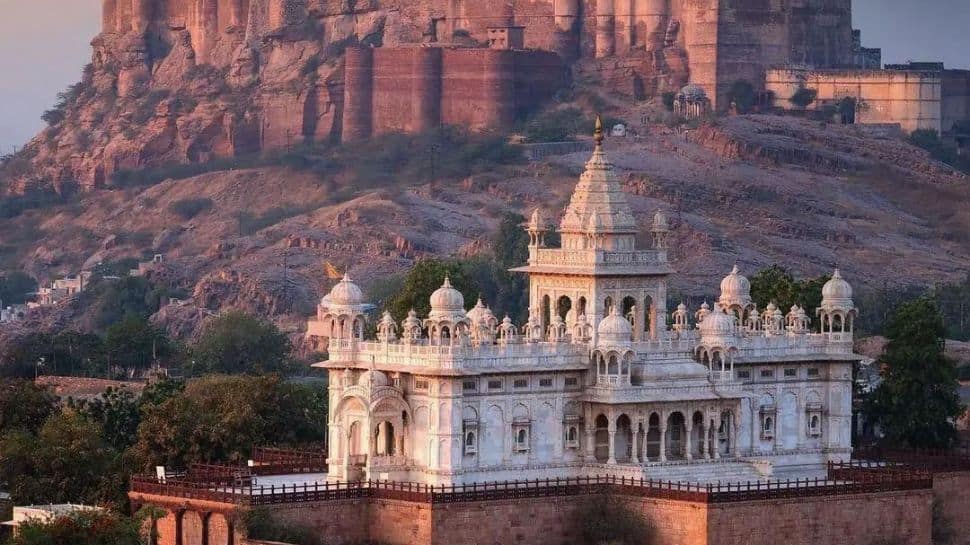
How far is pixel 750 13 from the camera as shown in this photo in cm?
18912

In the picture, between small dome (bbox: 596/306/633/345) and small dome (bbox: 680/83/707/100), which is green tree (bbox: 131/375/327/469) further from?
small dome (bbox: 680/83/707/100)

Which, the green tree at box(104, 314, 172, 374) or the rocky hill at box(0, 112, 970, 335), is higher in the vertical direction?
the rocky hill at box(0, 112, 970, 335)

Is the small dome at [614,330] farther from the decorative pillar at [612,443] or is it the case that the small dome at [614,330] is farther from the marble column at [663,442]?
the marble column at [663,442]

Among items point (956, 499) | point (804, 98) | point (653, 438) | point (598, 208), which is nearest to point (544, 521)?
point (653, 438)

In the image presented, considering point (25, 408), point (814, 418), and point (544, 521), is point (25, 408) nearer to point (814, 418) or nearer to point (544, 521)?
point (544, 521)

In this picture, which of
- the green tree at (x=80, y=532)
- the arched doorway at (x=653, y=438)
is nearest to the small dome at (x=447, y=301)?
the arched doorway at (x=653, y=438)

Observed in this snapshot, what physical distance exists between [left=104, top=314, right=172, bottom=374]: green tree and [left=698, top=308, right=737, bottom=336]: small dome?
42007 millimetres

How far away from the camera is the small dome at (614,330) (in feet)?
315

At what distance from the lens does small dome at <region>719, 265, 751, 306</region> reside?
341 ft

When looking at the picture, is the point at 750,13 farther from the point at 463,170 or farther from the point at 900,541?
the point at 900,541

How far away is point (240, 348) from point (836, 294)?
40.5m

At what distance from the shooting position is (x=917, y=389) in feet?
355

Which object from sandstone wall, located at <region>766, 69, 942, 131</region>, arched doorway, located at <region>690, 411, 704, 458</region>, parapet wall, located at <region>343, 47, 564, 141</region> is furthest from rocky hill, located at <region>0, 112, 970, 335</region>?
arched doorway, located at <region>690, 411, 704, 458</region>

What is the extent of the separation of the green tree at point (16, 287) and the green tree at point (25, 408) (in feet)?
256
